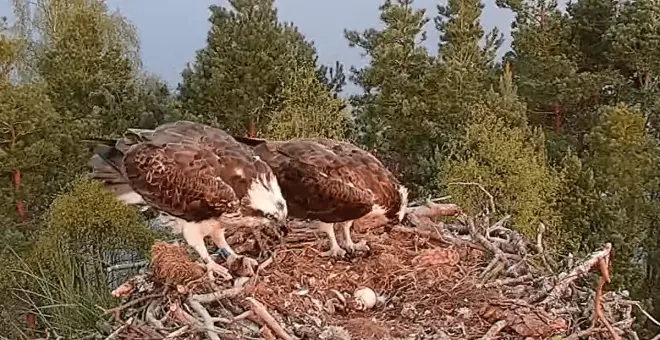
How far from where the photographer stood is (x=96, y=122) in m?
8.50

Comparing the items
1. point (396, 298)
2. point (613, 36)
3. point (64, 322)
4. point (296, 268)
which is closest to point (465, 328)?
point (396, 298)

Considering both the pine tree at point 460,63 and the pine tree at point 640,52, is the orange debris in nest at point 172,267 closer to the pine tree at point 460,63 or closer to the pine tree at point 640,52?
the pine tree at point 460,63

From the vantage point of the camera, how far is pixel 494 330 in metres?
3.67

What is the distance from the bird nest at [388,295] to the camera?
3.61 meters

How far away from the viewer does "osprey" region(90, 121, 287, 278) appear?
3.83 meters

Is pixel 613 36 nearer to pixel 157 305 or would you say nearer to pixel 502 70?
pixel 502 70

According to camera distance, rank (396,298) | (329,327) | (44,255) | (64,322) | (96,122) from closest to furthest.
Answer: (329,327)
(396,298)
(64,322)
(44,255)
(96,122)

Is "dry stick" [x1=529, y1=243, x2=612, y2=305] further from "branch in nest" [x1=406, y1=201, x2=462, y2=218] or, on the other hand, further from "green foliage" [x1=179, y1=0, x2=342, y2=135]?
"green foliage" [x1=179, y1=0, x2=342, y2=135]

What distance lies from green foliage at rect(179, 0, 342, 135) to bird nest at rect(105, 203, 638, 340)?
390 cm

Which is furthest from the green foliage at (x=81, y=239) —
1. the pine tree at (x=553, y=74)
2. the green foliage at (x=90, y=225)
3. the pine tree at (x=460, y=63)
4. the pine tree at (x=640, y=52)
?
the pine tree at (x=640, y=52)

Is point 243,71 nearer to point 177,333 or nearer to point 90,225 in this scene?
point 90,225

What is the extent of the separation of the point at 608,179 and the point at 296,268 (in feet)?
18.7

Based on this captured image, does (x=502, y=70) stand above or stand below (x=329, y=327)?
above

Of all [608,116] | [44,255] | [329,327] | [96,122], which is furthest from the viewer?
[608,116]
